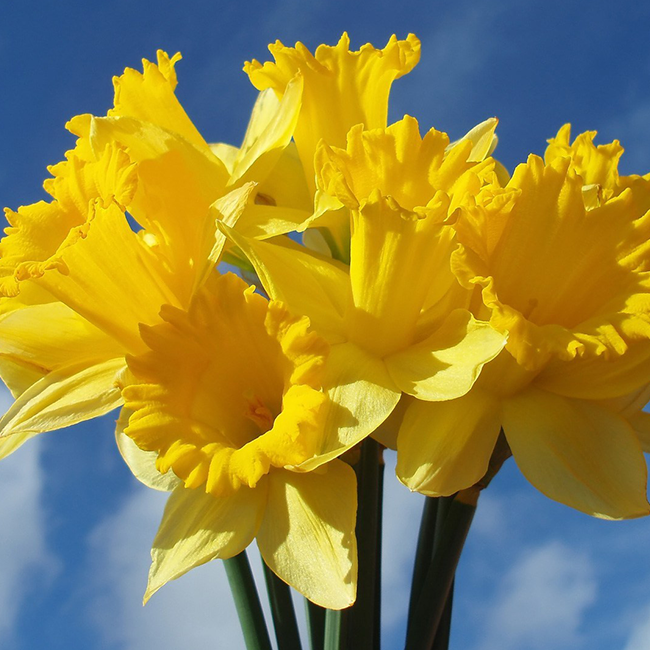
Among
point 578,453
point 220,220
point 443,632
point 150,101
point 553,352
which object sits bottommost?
point 443,632

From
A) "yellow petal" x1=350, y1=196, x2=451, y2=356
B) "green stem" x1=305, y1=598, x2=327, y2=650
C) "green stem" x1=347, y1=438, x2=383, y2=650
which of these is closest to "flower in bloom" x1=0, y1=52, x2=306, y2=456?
"yellow petal" x1=350, y1=196, x2=451, y2=356

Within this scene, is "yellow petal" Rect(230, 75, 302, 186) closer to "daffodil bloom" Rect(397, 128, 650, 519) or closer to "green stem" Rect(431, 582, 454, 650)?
"daffodil bloom" Rect(397, 128, 650, 519)

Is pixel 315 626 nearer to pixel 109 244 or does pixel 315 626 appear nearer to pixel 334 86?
pixel 109 244

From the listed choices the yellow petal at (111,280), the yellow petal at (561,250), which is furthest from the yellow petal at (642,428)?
the yellow petal at (111,280)

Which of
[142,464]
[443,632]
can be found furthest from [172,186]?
[443,632]

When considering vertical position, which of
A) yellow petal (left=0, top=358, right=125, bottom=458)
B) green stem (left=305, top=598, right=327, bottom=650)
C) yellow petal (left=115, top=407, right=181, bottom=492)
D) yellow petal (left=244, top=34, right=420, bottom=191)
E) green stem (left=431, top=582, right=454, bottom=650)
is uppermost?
yellow petal (left=244, top=34, right=420, bottom=191)

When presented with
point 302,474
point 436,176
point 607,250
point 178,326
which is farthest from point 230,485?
point 607,250

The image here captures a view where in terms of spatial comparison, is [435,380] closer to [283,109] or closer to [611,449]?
[611,449]
